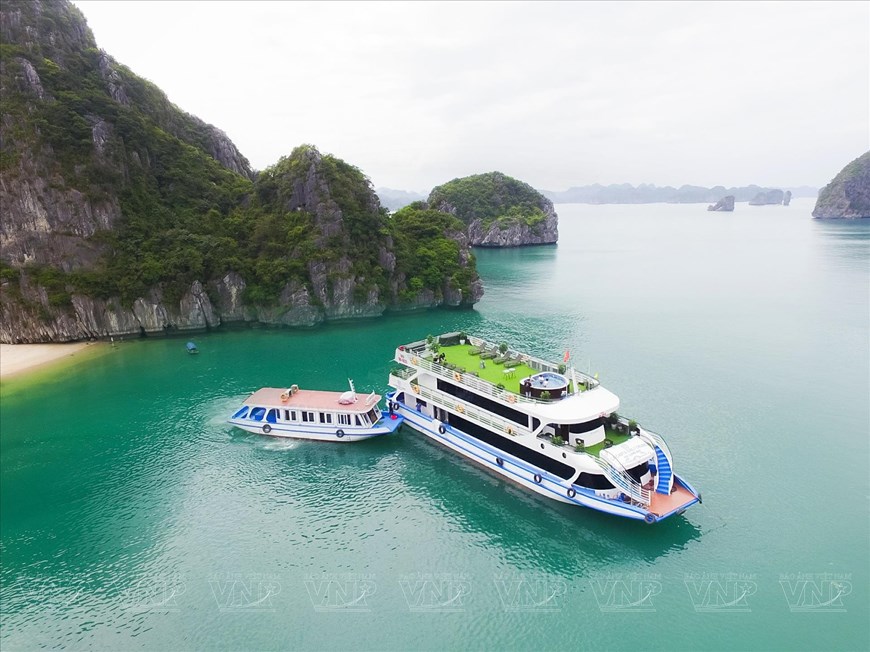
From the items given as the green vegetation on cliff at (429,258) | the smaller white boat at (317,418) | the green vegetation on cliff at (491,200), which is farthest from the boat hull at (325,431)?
the green vegetation on cliff at (491,200)

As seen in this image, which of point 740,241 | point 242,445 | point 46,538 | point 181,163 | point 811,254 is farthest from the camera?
point 740,241

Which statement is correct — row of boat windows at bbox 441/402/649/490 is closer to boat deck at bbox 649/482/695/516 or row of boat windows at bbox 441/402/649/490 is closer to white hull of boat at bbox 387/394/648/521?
white hull of boat at bbox 387/394/648/521

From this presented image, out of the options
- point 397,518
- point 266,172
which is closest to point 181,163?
point 266,172

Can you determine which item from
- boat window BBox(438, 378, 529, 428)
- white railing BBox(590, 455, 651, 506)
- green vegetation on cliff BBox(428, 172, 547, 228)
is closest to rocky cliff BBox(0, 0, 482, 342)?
boat window BBox(438, 378, 529, 428)

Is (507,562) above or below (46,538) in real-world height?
below

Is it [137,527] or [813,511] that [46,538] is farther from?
[813,511]

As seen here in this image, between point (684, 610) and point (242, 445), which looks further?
point (242, 445)

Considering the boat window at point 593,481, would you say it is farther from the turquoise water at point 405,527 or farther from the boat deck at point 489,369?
the boat deck at point 489,369
